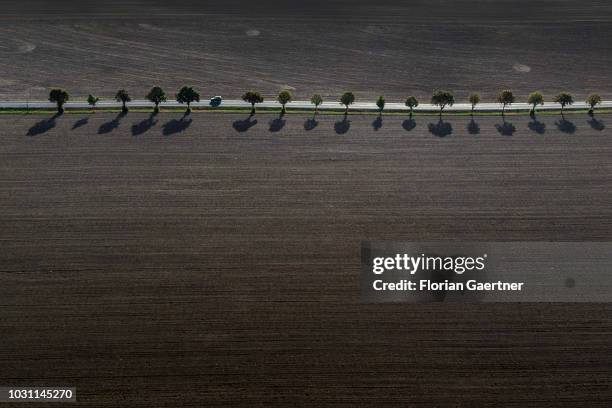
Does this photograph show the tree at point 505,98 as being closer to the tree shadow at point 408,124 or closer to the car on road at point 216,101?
the tree shadow at point 408,124

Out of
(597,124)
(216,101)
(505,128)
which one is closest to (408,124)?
(505,128)

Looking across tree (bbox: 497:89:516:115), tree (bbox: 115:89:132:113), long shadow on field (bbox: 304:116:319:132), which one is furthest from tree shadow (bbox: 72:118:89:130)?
tree (bbox: 497:89:516:115)

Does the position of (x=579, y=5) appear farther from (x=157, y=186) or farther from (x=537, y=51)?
(x=157, y=186)

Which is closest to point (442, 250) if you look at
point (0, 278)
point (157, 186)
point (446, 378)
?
point (446, 378)

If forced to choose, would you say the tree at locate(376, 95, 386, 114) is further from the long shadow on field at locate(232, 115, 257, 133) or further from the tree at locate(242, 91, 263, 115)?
Result: the long shadow on field at locate(232, 115, 257, 133)

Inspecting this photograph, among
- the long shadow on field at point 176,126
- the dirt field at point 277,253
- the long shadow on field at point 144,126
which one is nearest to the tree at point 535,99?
the dirt field at point 277,253
